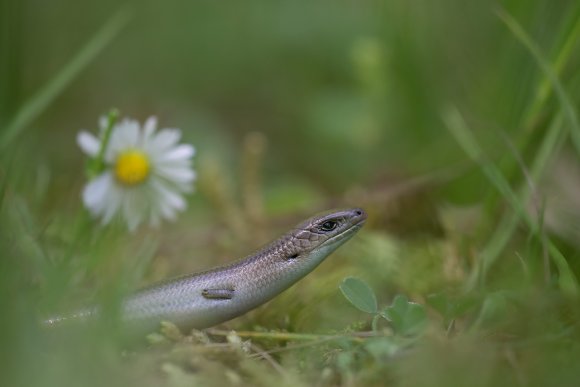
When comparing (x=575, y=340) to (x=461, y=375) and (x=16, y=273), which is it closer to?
(x=461, y=375)

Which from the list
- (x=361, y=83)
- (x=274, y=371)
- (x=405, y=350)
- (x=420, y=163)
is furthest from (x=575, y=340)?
(x=361, y=83)

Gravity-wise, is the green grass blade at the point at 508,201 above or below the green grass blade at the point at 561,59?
below

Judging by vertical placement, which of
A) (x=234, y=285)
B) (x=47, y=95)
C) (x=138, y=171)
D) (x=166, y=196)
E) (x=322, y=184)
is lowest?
(x=322, y=184)

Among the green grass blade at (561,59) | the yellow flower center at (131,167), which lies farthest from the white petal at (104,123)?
the green grass blade at (561,59)

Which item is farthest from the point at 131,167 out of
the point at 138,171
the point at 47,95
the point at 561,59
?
the point at 561,59

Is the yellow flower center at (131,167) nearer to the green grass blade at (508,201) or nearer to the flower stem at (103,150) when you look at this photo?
the flower stem at (103,150)

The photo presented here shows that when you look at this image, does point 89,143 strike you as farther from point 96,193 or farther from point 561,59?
point 561,59
